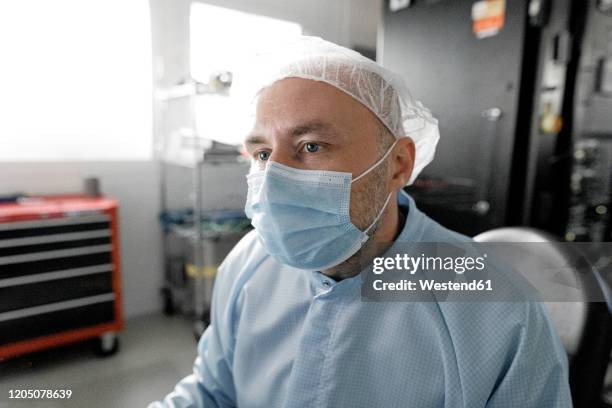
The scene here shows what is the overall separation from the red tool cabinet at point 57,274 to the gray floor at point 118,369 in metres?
0.11

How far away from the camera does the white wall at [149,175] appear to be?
90.8 inches

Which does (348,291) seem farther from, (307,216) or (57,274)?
(57,274)

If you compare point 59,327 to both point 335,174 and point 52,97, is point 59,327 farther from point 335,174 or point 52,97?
point 335,174

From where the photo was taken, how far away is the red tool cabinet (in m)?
1.82

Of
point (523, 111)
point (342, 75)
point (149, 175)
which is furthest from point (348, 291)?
point (149, 175)

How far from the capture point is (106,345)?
214 cm

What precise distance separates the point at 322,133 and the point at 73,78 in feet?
6.14

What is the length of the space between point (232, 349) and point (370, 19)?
287cm

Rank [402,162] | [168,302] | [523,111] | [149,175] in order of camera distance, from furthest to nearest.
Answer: [168,302], [149,175], [523,111], [402,162]

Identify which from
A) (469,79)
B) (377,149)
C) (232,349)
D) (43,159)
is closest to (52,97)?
(43,159)

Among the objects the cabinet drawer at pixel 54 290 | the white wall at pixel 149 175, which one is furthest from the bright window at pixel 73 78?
the cabinet drawer at pixel 54 290

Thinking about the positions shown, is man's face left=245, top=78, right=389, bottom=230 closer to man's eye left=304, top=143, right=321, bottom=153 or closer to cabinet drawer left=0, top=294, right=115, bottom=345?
man's eye left=304, top=143, right=321, bottom=153

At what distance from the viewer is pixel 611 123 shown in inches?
74.0

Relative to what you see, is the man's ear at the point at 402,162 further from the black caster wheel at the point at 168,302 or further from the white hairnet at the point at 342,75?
the black caster wheel at the point at 168,302
